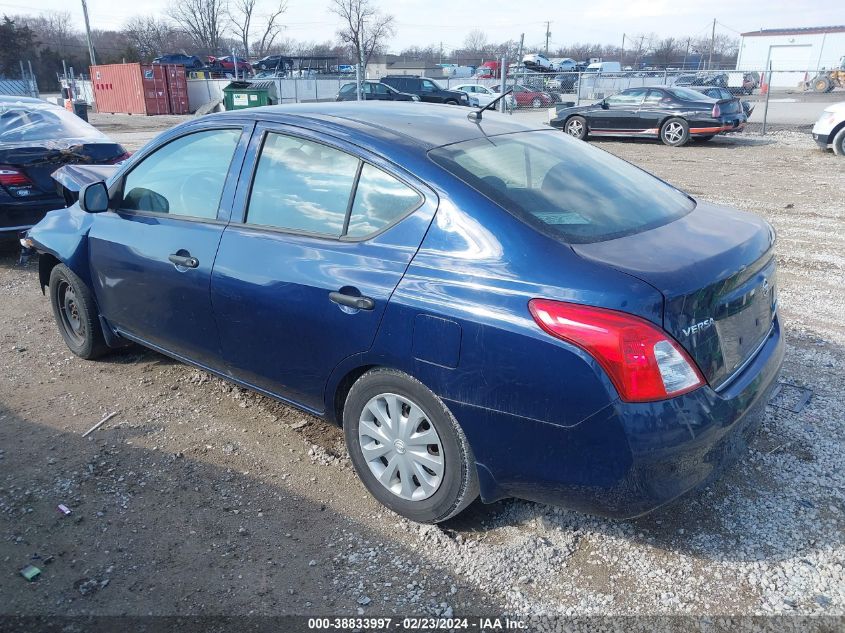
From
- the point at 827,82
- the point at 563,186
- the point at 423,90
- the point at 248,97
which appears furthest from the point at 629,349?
the point at 827,82

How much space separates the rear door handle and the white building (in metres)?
61.8

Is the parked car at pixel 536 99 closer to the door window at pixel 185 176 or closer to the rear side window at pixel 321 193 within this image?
the door window at pixel 185 176

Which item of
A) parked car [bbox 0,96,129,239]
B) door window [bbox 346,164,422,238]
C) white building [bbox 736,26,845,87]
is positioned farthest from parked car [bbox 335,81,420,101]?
white building [bbox 736,26,845,87]

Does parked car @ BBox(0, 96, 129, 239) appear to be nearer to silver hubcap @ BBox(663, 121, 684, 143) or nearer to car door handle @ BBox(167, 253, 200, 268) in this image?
car door handle @ BBox(167, 253, 200, 268)

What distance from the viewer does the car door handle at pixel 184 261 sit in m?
3.36

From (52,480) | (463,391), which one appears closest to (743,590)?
(463,391)

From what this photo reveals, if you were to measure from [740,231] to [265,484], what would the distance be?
96.4 inches

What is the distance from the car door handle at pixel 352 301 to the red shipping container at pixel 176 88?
3372 centimetres

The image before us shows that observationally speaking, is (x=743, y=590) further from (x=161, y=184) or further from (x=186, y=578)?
(x=161, y=184)

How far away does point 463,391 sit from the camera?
2.46 metres

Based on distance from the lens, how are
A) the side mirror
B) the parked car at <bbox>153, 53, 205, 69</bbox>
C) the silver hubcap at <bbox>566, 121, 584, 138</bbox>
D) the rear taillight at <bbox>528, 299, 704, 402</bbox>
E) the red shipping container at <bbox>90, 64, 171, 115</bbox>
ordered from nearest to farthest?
the rear taillight at <bbox>528, 299, 704, 402</bbox>, the side mirror, the silver hubcap at <bbox>566, 121, 584, 138</bbox>, the red shipping container at <bbox>90, 64, 171, 115</bbox>, the parked car at <bbox>153, 53, 205, 69</bbox>

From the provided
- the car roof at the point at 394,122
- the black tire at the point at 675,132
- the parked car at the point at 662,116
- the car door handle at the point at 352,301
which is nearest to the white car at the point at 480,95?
the parked car at the point at 662,116

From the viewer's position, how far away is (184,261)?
340cm

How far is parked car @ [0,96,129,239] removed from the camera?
646cm
